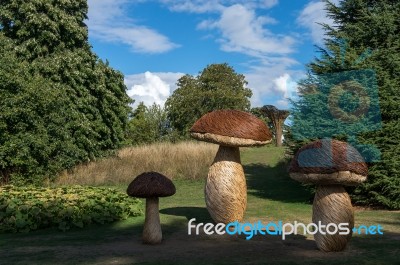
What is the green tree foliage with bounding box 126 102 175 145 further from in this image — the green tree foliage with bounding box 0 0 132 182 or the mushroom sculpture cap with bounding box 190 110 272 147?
the mushroom sculpture cap with bounding box 190 110 272 147

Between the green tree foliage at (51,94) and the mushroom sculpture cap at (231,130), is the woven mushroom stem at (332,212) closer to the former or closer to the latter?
the mushroom sculpture cap at (231,130)

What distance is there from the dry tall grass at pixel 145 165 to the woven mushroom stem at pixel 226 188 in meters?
12.6

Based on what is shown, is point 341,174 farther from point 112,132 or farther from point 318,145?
point 112,132

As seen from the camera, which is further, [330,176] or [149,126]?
[149,126]

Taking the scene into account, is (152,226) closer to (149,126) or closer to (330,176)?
(330,176)

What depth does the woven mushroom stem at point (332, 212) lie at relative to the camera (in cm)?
762

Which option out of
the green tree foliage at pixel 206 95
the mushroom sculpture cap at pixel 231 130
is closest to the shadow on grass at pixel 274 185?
the mushroom sculpture cap at pixel 231 130

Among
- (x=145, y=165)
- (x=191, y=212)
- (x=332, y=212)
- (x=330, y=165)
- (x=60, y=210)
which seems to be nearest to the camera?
(x=330, y=165)

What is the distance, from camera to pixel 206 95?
48.8 metres

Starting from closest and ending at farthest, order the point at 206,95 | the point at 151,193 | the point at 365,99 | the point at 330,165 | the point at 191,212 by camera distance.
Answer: the point at 330,165, the point at 151,193, the point at 191,212, the point at 365,99, the point at 206,95

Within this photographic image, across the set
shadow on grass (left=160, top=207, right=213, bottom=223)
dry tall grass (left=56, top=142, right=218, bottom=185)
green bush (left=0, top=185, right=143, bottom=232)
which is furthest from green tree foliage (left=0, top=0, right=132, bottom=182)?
shadow on grass (left=160, top=207, right=213, bottom=223)

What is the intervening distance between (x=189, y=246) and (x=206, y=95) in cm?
4088

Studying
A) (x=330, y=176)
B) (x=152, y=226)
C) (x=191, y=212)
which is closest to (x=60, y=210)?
(x=152, y=226)

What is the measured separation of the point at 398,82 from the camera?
13375mm
